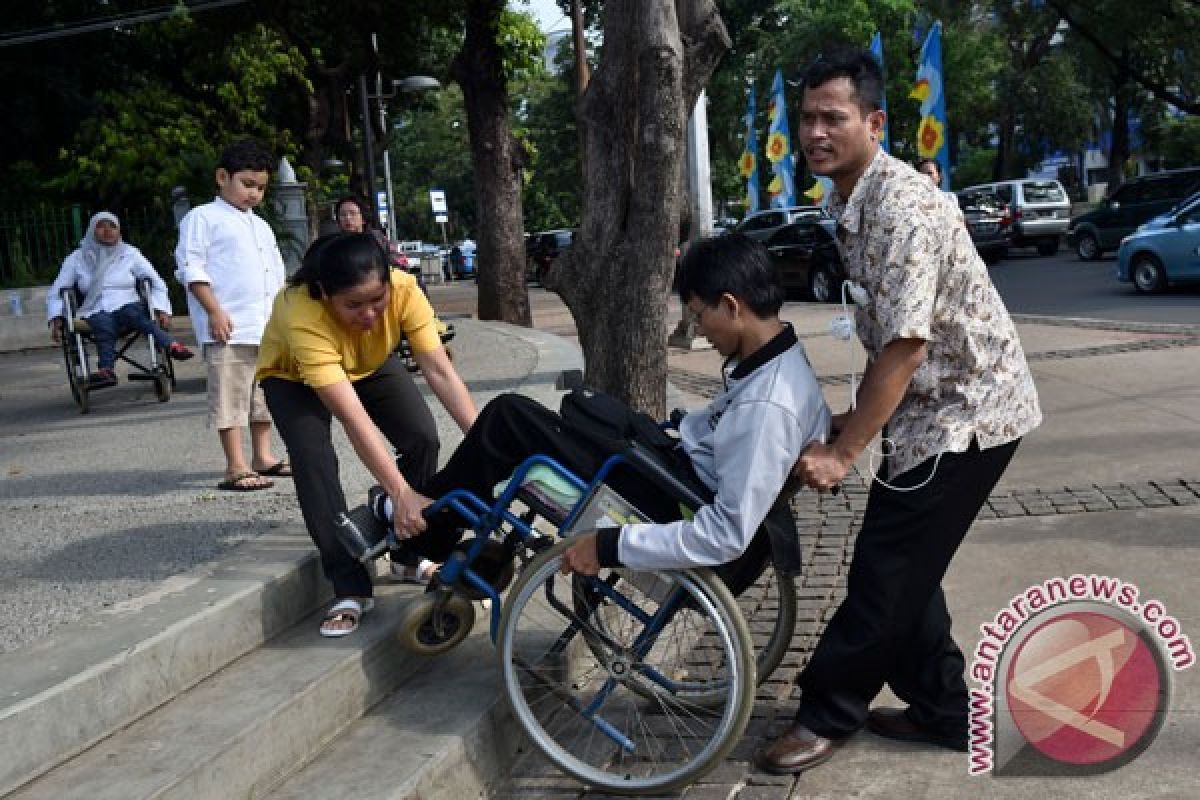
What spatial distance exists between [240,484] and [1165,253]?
1343 centimetres

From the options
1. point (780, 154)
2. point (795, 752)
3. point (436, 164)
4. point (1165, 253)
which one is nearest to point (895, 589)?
point (795, 752)

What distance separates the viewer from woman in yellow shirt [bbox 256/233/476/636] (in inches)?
144

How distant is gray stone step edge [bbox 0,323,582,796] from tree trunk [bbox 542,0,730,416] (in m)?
2.55

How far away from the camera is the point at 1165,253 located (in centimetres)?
1541

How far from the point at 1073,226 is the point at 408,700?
940 inches

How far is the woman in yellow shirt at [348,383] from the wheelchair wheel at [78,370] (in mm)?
5430

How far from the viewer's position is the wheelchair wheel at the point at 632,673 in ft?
10.2

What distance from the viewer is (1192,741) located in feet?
10.7

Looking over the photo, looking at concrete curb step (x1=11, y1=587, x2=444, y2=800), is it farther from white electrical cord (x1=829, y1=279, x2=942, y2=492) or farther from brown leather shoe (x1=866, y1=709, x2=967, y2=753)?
white electrical cord (x1=829, y1=279, x2=942, y2=492)

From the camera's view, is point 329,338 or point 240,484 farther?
point 240,484

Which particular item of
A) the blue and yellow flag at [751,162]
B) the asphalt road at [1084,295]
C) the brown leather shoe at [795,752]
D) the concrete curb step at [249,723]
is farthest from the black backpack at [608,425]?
the blue and yellow flag at [751,162]

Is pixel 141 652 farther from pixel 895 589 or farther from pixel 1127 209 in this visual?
pixel 1127 209

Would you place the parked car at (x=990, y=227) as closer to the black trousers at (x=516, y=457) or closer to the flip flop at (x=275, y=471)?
the flip flop at (x=275, y=471)

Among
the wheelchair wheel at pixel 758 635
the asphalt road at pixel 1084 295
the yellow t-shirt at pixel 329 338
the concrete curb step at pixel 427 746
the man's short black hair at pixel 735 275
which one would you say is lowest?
the asphalt road at pixel 1084 295
